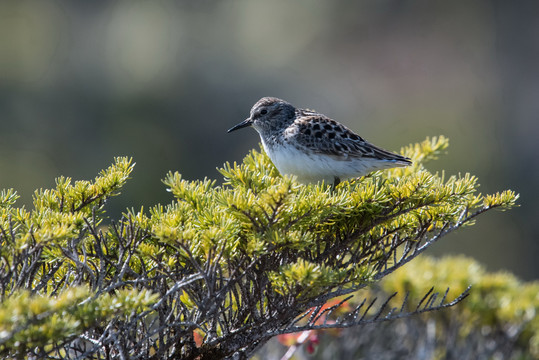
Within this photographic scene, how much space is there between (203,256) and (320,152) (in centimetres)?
180

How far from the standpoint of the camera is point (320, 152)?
3.90 meters

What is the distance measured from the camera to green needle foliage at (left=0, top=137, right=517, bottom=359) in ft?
6.43

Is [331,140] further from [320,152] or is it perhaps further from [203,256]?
[203,256]

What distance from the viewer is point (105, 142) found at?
15453 mm

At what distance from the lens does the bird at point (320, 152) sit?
12.3 feet

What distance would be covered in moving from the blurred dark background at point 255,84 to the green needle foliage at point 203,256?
11196mm

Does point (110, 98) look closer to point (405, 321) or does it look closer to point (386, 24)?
point (386, 24)

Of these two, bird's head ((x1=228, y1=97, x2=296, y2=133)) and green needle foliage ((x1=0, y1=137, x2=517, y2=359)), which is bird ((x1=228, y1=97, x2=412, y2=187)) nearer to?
bird's head ((x1=228, y1=97, x2=296, y2=133))

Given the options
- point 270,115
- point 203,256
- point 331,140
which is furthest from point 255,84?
point 203,256

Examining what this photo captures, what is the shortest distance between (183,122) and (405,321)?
42.2ft

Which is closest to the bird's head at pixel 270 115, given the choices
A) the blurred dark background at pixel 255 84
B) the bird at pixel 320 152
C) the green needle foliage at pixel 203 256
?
the bird at pixel 320 152

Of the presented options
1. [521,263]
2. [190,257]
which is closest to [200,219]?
[190,257]

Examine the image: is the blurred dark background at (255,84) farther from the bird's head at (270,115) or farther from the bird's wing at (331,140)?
the bird's wing at (331,140)

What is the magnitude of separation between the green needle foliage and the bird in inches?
42.4
